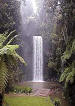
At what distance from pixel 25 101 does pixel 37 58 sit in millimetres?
10787

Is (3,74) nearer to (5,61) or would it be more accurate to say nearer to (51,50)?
(5,61)

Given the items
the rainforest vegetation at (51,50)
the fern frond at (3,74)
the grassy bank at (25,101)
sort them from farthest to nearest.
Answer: the grassy bank at (25,101) < the rainforest vegetation at (51,50) < the fern frond at (3,74)

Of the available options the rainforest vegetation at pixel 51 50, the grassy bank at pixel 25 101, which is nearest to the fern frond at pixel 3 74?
the rainforest vegetation at pixel 51 50

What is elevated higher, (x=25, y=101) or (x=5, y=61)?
(x=5, y=61)

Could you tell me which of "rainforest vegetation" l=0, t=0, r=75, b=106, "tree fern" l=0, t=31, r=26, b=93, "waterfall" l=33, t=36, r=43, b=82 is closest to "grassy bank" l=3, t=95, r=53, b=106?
"rainforest vegetation" l=0, t=0, r=75, b=106

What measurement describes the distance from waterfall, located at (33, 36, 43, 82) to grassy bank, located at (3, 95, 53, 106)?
362 inches

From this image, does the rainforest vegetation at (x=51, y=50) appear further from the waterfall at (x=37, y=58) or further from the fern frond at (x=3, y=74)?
the waterfall at (x=37, y=58)

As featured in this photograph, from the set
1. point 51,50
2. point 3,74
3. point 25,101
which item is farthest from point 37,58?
point 3,74

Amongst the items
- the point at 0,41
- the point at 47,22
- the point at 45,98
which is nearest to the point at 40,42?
the point at 47,22

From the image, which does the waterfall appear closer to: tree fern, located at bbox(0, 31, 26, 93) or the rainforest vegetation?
the rainforest vegetation

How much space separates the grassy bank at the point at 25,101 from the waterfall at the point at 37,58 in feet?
30.1

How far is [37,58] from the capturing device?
1919 cm

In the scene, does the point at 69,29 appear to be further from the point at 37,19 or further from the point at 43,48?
the point at 37,19

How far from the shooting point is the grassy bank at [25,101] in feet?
26.5
